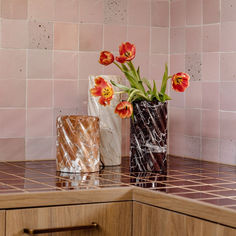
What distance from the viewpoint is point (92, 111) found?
173 centimetres

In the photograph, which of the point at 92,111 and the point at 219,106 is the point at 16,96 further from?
the point at 219,106

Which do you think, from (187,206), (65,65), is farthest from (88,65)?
(187,206)

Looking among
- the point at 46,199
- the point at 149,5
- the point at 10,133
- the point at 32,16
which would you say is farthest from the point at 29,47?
the point at 46,199

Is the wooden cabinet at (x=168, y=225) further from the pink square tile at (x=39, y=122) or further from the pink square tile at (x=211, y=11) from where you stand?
the pink square tile at (x=211, y=11)

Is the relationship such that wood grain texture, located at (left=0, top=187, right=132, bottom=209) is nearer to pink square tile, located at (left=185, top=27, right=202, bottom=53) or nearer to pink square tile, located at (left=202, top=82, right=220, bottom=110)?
pink square tile, located at (left=202, top=82, right=220, bottom=110)

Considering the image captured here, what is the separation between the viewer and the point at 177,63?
2.02m

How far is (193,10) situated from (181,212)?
102cm

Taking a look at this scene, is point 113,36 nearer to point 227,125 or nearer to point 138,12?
point 138,12

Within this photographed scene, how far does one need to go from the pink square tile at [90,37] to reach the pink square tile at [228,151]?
0.57m

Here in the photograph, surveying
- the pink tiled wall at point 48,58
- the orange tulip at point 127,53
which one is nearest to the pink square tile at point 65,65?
the pink tiled wall at point 48,58

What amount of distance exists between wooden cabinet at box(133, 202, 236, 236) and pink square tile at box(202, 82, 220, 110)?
663 mm

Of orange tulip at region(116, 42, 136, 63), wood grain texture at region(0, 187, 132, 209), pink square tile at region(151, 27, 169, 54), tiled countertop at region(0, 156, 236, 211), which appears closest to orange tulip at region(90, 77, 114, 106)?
orange tulip at region(116, 42, 136, 63)

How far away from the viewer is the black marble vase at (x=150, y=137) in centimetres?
159

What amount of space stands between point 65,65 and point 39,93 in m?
0.14
